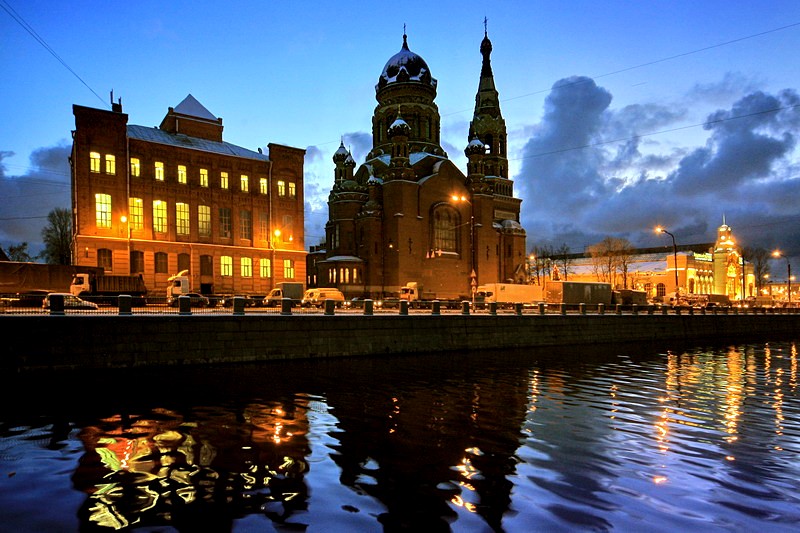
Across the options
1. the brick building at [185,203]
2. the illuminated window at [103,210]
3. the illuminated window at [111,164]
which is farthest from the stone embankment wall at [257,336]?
the illuminated window at [111,164]

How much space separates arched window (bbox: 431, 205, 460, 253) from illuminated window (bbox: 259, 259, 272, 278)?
78.0ft

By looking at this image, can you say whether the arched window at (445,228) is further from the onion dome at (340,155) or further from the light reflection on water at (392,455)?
the light reflection on water at (392,455)

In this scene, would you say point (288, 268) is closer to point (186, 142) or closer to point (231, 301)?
point (186, 142)

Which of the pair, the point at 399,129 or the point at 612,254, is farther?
the point at 612,254

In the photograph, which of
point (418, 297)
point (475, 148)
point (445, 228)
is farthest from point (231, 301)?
point (475, 148)

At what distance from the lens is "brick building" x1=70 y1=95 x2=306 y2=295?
42.7m

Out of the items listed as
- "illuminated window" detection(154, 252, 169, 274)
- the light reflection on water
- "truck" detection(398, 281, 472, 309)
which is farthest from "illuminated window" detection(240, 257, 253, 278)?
the light reflection on water

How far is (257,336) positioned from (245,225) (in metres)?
27.0

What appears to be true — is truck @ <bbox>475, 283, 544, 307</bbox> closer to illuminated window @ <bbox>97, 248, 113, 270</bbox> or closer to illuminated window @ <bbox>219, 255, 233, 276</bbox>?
illuminated window @ <bbox>219, 255, 233, 276</bbox>

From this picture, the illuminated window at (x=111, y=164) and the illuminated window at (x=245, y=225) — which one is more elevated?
the illuminated window at (x=111, y=164)

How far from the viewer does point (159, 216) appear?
151 feet

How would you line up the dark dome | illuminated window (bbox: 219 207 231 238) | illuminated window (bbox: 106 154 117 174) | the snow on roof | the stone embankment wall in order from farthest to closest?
the dark dome → the snow on roof → illuminated window (bbox: 219 207 231 238) → illuminated window (bbox: 106 154 117 174) → the stone embankment wall

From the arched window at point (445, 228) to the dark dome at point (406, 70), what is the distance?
20.5 metres

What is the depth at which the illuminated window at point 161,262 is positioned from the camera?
148 ft
